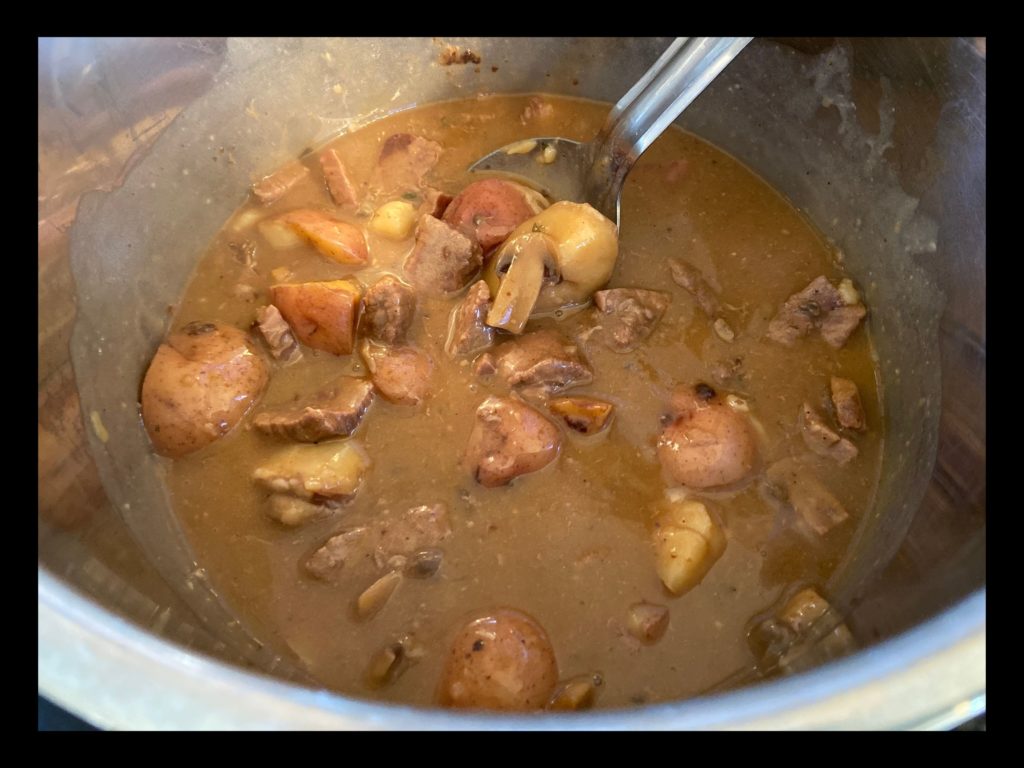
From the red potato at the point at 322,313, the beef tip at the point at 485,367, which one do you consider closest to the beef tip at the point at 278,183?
the red potato at the point at 322,313

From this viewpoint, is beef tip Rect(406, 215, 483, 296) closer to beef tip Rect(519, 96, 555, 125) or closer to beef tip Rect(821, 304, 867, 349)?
beef tip Rect(519, 96, 555, 125)

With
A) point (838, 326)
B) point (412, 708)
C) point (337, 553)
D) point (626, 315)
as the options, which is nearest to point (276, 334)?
point (337, 553)

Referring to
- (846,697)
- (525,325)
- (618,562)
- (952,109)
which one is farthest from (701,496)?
(952,109)

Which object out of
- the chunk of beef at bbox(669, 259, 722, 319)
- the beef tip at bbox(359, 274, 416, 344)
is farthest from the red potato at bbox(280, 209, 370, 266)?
the chunk of beef at bbox(669, 259, 722, 319)

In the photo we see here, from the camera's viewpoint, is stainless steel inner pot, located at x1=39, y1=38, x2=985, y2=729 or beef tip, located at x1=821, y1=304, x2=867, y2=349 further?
beef tip, located at x1=821, y1=304, x2=867, y2=349

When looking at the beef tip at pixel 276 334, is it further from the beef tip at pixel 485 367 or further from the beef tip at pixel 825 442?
the beef tip at pixel 825 442
